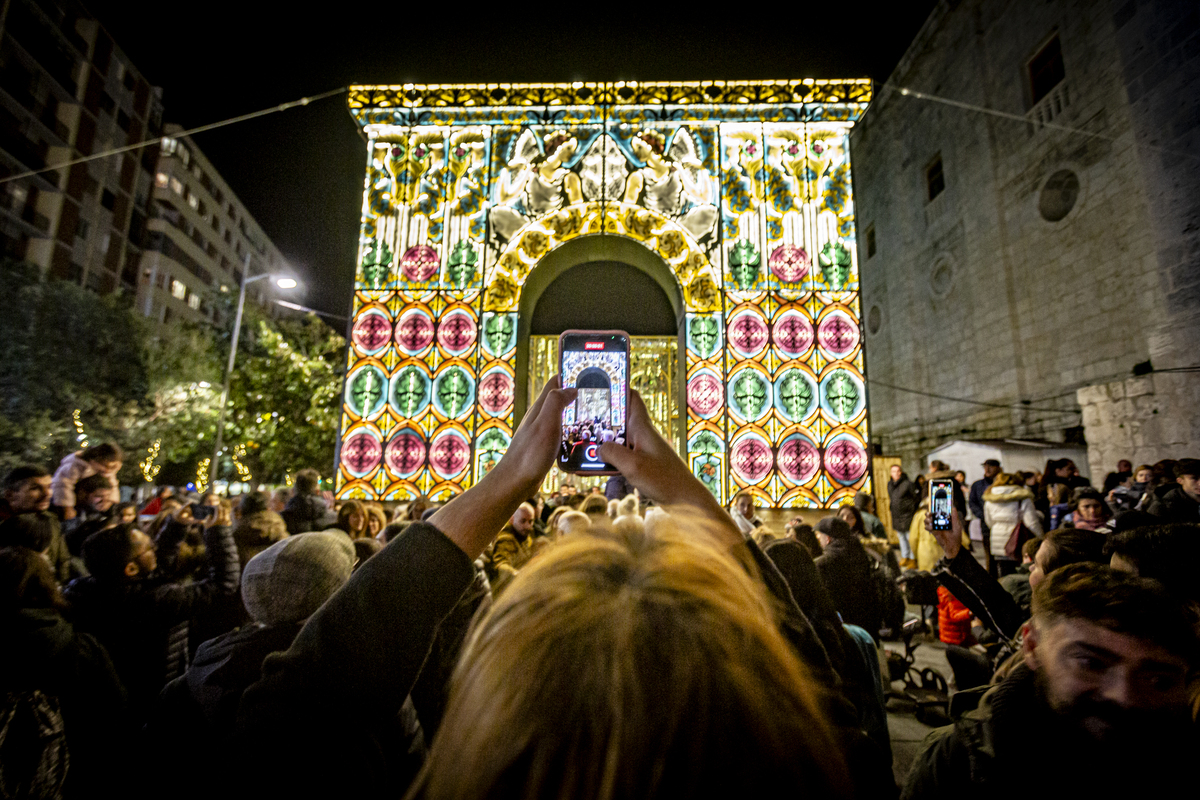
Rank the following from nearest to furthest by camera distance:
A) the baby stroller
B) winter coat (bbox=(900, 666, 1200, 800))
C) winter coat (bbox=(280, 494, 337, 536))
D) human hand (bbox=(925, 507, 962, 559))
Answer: winter coat (bbox=(900, 666, 1200, 800)) < human hand (bbox=(925, 507, 962, 559)) < the baby stroller < winter coat (bbox=(280, 494, 337, 536))

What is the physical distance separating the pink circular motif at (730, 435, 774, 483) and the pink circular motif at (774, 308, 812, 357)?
211 centimetres

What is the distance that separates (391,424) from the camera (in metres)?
12.7

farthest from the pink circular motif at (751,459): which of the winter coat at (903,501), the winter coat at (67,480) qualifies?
the winter coat at (67,480)

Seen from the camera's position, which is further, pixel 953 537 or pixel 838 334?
pixel 838 334

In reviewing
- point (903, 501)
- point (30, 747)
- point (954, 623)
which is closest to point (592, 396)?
point (30, 747)

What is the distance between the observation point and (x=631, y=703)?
0.78 meters

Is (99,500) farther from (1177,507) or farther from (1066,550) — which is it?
(1177,507)

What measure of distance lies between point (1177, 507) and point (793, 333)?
300 inches

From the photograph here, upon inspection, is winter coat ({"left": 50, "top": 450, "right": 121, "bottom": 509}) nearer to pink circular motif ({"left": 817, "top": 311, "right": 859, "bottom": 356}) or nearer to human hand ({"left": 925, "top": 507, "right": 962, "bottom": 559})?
human hand ({"left": 925, "top": 507, "right": 962, "bottom": 559})

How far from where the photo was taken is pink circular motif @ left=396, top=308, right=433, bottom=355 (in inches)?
513

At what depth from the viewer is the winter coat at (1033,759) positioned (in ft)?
4.84

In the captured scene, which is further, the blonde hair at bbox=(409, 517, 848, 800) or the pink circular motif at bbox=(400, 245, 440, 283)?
the pink circular motif at bbox=(400, 245, 440, 283)

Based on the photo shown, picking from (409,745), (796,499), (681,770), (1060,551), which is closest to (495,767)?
(681,770)

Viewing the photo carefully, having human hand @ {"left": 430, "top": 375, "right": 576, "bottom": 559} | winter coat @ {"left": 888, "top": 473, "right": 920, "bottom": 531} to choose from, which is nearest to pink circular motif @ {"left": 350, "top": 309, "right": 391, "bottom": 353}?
winter coat @ {"left": 888, "top": 473, "right": 920, "bottom": 531}
